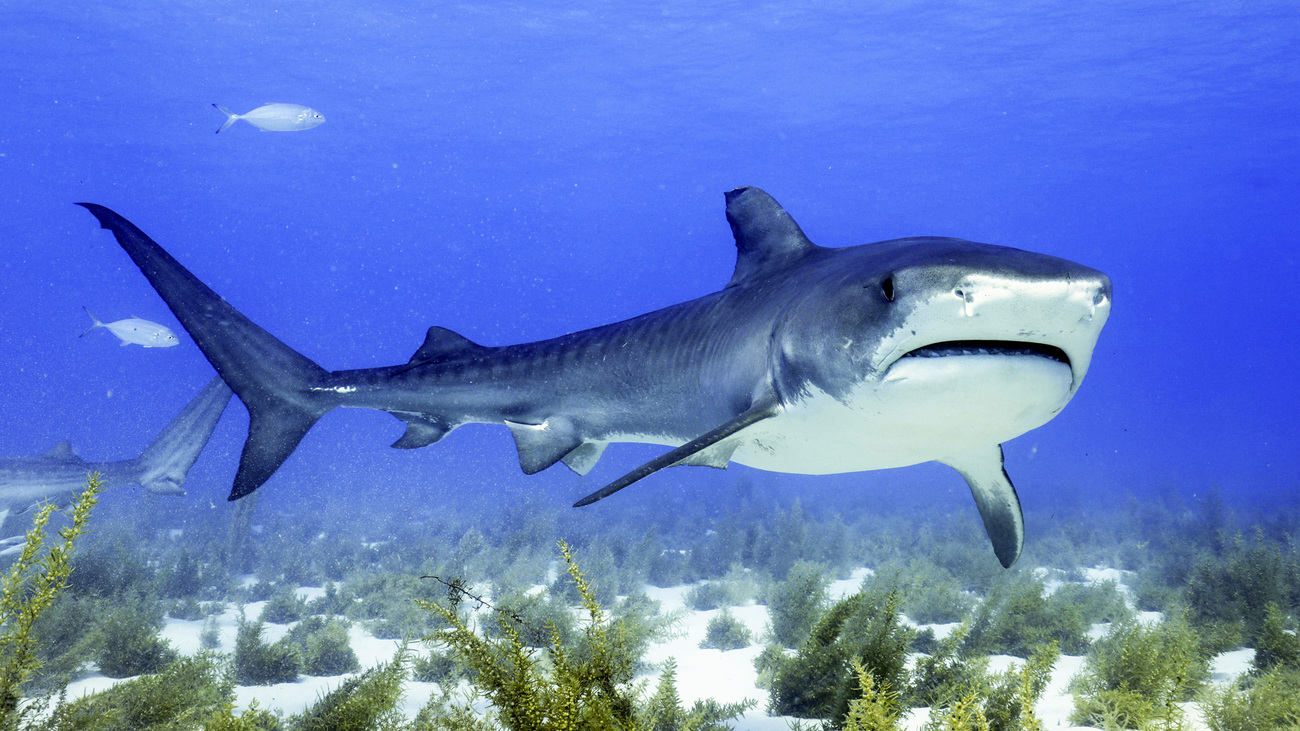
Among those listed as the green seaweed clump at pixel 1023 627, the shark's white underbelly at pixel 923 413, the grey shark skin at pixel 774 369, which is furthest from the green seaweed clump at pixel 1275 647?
the shark's white underbelly at pixel 923 413

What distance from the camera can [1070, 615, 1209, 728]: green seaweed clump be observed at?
3533 mm

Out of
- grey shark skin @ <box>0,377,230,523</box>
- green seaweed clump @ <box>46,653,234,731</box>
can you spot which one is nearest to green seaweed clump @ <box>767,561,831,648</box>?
green seaweed clump @ <box>46,653,234,731</box>

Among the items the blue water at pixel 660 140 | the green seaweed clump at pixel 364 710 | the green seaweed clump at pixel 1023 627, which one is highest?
the blue water at pixel 660 140

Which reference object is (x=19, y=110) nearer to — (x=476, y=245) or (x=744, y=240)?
(x=744, y=240)

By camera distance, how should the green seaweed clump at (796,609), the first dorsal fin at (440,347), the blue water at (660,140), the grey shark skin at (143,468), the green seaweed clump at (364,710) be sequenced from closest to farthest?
1. the green seaweed clump at (364,710)
2. the first dorsal fin at (440,347)
3. the green seaweed clump at (796,609)
4. the grey shark skin at (143,468)
5. the blue water at (660,140)

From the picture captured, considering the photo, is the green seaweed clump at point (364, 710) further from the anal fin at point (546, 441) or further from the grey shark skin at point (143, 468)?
the grey shark skin at point (143, 468)

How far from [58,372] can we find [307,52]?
163507 mm

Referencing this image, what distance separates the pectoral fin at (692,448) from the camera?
2.48m

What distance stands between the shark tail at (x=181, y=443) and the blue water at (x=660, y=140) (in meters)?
11.5

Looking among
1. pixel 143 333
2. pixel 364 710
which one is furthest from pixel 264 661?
pixel 143 333

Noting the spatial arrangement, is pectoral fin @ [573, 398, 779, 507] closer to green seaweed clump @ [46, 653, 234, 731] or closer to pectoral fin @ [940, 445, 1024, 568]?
pectoral fin @ [940, 445, 1024, 568]

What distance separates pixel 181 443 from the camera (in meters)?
7.37

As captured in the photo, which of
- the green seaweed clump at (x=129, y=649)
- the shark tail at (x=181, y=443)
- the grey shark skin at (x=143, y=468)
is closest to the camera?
the green seaweed clump at (x=129, y=649)

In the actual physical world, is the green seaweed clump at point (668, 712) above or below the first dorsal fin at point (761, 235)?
below
